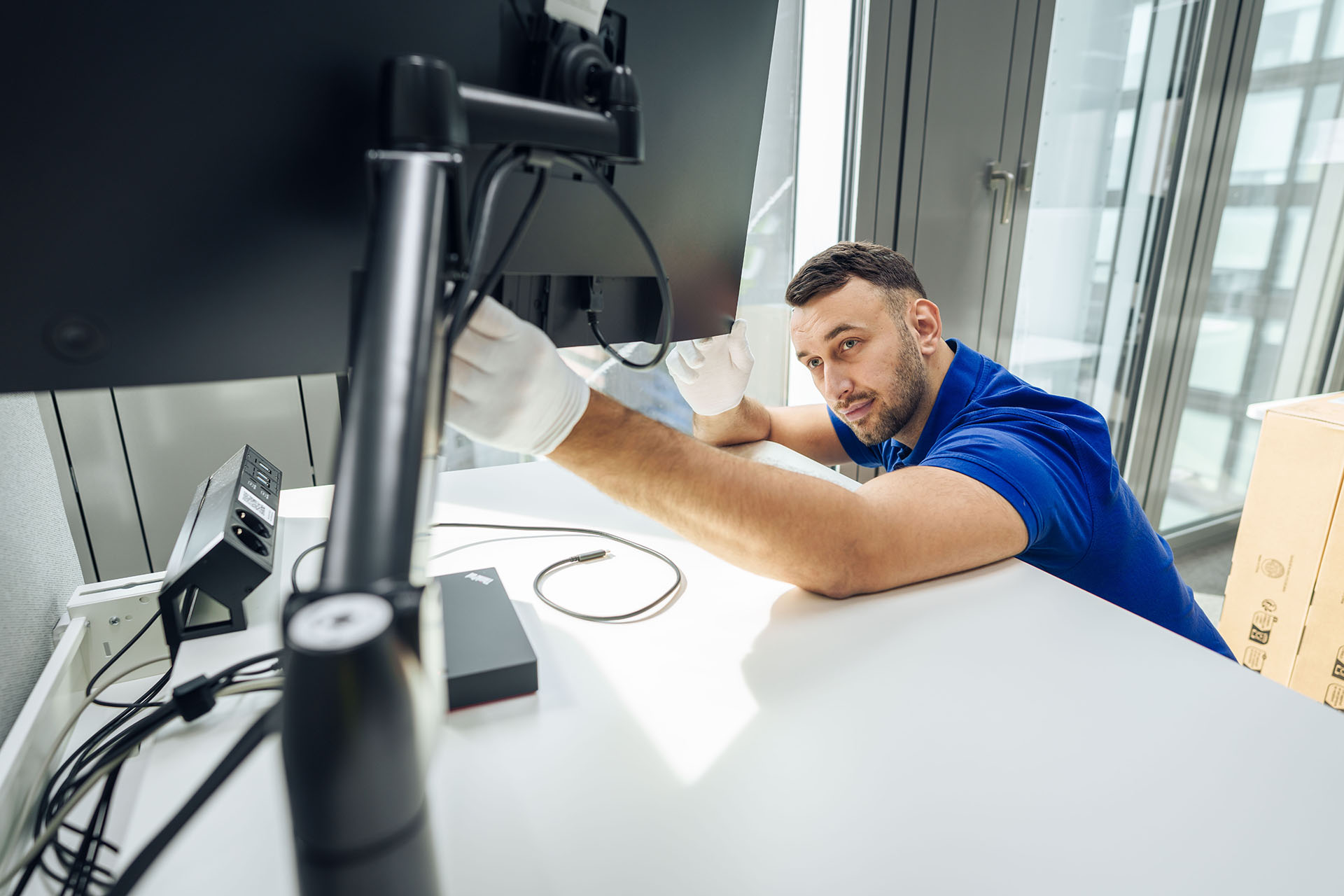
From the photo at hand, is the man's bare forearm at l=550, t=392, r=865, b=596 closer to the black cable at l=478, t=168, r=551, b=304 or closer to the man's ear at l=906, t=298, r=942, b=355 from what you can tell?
the black cable at l=478, t=168, r=551, b=304

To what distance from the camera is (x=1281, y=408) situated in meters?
1.78

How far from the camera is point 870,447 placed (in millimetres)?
1467

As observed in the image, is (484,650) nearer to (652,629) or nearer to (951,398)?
(652,629)

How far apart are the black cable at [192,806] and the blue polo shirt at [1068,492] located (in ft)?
2.55

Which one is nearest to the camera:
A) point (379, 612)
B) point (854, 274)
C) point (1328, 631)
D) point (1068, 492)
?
point (379, 612)

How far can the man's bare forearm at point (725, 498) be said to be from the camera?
2.16 feet

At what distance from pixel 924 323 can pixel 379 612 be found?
1.32 meters

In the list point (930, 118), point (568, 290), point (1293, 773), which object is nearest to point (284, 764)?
point (568, 290)

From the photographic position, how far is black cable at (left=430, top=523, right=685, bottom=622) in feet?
2.41

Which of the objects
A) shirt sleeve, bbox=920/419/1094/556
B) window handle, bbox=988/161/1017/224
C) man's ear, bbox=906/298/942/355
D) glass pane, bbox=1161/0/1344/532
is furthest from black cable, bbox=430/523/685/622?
glass pane, bbox=1161/0/1344/532

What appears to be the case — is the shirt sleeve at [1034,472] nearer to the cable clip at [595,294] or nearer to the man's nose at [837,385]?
the man's nose at [837,385]

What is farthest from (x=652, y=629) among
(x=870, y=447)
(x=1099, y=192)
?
(x=1099, y=192)

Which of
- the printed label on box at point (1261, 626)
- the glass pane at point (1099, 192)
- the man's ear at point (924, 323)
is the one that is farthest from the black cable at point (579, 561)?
the printed label on box at point (1261, 626)

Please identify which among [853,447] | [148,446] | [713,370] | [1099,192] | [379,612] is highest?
[1099,192]
